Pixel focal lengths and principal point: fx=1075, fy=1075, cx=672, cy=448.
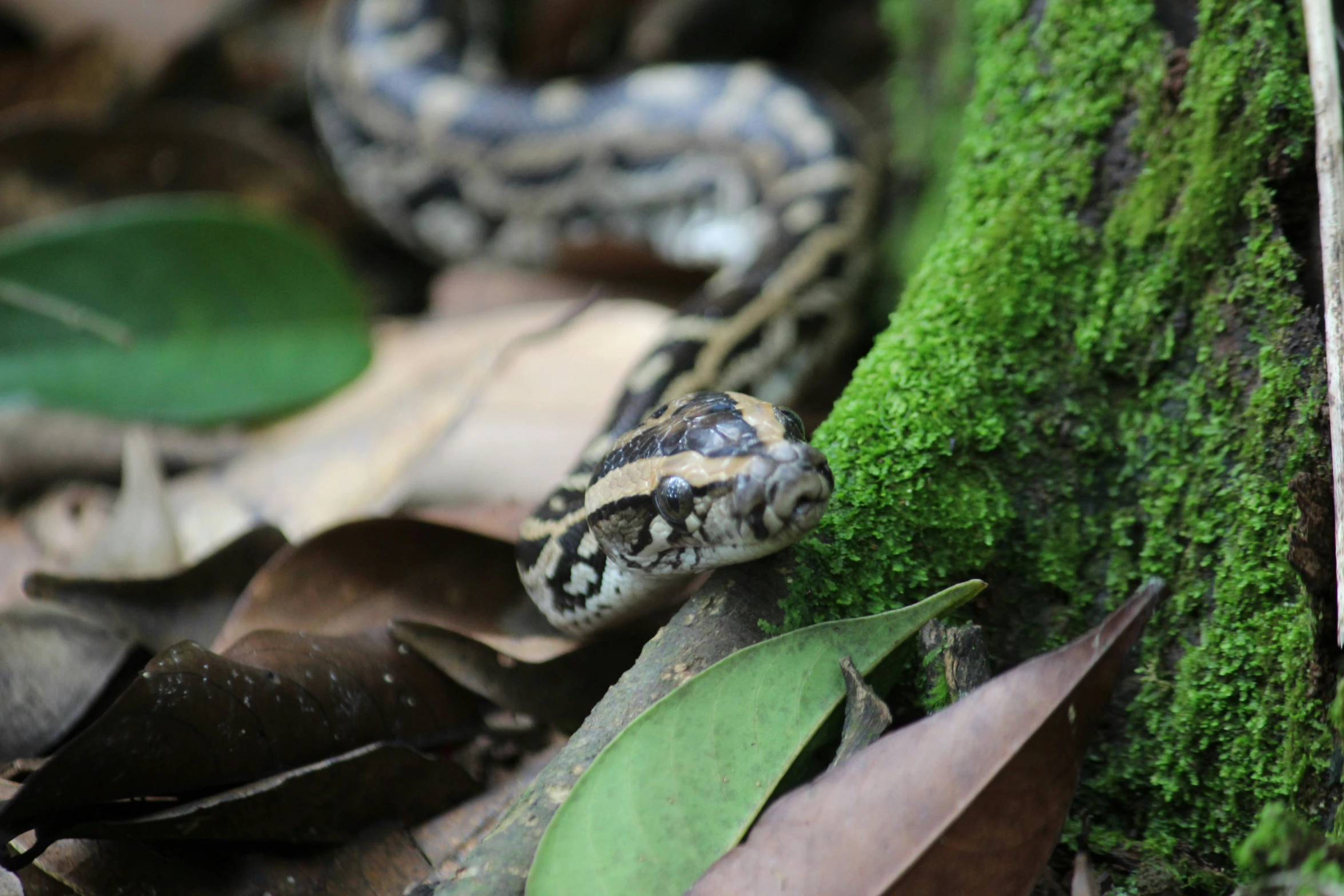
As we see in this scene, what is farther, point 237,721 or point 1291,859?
point 237,721

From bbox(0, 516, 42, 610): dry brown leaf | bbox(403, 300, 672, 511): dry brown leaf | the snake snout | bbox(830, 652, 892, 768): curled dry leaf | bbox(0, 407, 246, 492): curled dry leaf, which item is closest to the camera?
bbox(830, 652, 892, 768): curled dry leaf

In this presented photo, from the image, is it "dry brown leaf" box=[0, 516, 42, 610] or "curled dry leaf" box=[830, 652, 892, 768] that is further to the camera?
"dry brown leaf" box=[0, 516, 42, 610]

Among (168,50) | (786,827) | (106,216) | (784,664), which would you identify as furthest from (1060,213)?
(168,50)

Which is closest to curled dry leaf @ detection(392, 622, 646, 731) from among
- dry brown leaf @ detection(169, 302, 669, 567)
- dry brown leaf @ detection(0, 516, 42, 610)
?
dry brown leaf @ detection(169, 302, 669, 567)

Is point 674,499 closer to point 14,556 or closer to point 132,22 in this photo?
point 14,556

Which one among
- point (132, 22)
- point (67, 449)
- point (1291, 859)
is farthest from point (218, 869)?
point (132, 22)

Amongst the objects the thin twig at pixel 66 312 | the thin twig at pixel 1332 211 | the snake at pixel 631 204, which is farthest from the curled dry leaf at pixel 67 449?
the thin twig at pixel 1332 211

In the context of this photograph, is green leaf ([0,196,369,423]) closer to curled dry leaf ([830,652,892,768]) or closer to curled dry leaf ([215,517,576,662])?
curled dry leaf ([215,517,576,662])
